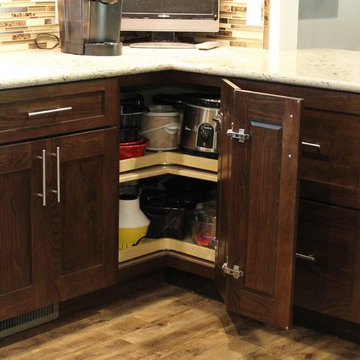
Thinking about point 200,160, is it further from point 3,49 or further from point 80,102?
point 3,49

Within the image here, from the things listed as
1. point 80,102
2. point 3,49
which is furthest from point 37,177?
point 3,49

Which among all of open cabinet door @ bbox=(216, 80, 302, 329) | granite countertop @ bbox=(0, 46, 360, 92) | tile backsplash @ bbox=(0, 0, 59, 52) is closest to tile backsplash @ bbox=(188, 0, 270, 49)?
granite countertop @ bbox=(0, 46, 360, 92)

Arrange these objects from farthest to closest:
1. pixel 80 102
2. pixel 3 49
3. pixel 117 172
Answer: pixel 3 49 < pixel 117 172 < pixel 80 102

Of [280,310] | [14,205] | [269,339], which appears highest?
[14,205]

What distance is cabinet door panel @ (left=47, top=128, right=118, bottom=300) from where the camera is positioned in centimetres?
272

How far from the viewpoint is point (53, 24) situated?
134 inches

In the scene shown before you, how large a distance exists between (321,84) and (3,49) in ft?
Answer: 4.27

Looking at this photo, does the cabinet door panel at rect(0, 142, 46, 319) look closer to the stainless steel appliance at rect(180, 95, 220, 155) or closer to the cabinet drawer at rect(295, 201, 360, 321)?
the stainless steel appliance at rect(180, 95, 220, 155)

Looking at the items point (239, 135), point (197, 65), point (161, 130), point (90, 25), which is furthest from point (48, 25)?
point (239, 135)

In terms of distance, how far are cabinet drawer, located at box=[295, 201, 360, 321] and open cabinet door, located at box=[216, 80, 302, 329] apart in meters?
0.23

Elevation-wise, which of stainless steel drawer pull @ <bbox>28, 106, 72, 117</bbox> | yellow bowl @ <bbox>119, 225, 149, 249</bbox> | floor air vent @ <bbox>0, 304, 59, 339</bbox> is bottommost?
floor air vent @ <bbox>0, 304, 59, 339</bbox>

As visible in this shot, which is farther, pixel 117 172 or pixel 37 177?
pixel 117 172

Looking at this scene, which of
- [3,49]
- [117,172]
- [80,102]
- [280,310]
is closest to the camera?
[280,310]

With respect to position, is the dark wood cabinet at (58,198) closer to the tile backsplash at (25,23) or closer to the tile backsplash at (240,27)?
the tile backsplash at (25,23)
